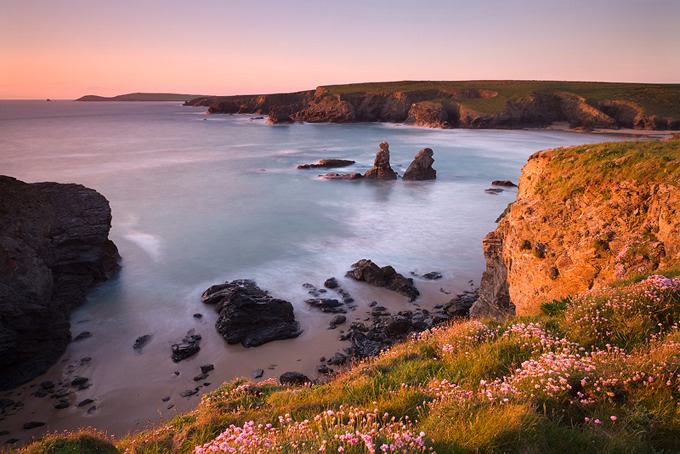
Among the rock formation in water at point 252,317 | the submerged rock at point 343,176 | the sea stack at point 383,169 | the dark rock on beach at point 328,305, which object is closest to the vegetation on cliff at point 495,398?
the rock formation in water at point 252,317

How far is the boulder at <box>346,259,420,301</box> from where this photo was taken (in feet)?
64.9

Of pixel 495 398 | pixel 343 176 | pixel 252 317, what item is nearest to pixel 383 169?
pixel 343 176

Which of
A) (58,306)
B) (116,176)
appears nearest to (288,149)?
(116,176)

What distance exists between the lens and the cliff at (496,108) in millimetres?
102188

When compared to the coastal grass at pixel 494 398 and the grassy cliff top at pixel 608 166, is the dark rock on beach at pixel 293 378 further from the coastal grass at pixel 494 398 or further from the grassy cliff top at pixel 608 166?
the grassy cliff top at pixel 608 166

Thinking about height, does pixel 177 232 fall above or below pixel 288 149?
below

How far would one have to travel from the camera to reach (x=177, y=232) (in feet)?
98.6

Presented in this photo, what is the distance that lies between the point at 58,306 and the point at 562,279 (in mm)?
20015

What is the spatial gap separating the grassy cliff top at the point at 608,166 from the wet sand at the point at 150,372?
25.7ft

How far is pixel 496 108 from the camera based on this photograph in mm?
111188

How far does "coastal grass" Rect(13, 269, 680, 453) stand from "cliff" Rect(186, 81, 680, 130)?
10890 centimetres

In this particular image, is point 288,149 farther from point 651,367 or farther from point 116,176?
point 651,367

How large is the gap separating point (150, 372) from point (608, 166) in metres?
16.8

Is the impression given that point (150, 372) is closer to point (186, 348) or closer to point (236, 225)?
point (186, 348)
